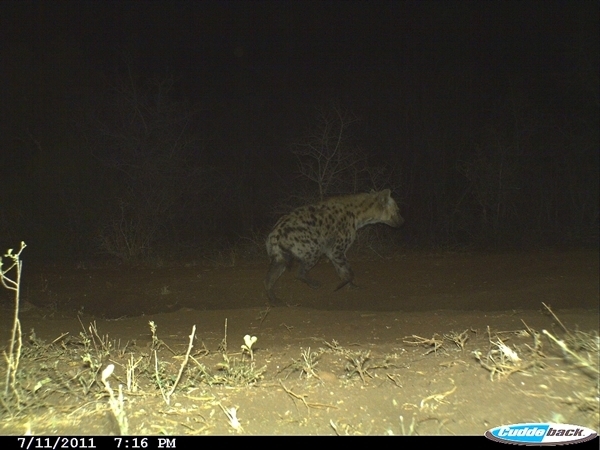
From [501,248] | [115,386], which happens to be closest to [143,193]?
[501,248]

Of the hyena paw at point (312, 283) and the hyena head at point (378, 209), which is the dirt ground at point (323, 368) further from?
the hyena head at point (378, 209)

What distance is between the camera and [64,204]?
69.5 ft

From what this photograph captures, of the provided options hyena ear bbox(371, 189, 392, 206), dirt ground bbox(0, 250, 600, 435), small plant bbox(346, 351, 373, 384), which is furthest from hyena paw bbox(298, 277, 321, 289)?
small plant bbox(346, 351, 373, 384)

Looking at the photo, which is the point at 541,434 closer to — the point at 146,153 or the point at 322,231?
the point at 322,231

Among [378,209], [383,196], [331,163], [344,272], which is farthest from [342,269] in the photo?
[331,163]

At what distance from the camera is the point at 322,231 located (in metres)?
10.5

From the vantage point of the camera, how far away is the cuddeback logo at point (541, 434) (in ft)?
10.2

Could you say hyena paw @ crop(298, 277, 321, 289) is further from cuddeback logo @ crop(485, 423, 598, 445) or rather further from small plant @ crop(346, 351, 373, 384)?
cuddeback logo @ crop(485, 423, 598, 445)

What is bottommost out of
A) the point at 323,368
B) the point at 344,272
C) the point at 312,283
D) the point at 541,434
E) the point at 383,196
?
the point at 312,283

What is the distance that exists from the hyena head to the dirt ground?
1957mm

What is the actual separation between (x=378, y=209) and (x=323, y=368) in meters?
7.17

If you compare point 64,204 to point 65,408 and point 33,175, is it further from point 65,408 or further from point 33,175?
point 65,408

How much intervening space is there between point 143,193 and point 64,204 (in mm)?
5488

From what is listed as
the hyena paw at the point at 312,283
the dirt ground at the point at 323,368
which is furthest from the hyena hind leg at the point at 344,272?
the dirt ground at the point at 323,368
